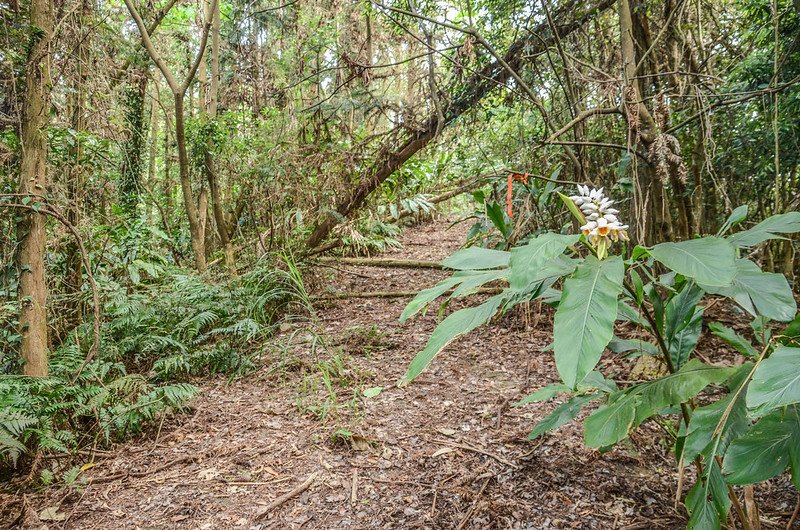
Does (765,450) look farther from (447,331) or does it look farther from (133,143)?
(133,143)

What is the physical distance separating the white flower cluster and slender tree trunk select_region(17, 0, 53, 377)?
3398 mm

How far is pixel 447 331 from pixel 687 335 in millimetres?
1089

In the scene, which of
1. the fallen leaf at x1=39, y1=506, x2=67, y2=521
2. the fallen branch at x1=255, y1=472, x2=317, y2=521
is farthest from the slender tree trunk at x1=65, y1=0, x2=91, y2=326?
the fallen branch at x1=255, y1=472, x2=317, y2=521

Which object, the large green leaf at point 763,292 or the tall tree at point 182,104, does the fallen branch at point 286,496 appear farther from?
the tall tree at point 182,104

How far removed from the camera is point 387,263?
6.33 m

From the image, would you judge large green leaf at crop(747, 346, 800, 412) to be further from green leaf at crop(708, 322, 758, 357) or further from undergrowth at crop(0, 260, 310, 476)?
undergrowth at crop(0, 260, 310, 476)

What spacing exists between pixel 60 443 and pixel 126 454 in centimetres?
38

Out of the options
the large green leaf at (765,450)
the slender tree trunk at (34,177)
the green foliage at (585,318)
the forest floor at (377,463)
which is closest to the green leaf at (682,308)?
the large green leaf at (765,450)

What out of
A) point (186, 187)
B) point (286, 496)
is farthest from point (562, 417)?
point (186, 187)

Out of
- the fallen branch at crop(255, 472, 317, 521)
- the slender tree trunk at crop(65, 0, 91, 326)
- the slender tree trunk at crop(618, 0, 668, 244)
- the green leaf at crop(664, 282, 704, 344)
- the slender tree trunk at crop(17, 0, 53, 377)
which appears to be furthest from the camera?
the slender tree trunk at crop(65, 0, 91, 326)

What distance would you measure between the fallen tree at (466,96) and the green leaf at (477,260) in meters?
2.25

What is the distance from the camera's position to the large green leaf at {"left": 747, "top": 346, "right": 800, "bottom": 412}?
3.36 ft

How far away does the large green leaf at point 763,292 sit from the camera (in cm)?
132

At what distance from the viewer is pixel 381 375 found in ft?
11.7
